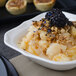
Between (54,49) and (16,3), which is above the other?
(54,49)

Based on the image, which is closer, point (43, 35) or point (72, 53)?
point (72, 53)

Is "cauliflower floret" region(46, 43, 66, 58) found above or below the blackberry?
below

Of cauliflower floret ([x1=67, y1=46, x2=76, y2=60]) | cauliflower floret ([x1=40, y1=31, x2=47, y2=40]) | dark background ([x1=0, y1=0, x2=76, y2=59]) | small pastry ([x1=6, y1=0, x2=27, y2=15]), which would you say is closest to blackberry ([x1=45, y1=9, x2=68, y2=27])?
cauliflower floret ([x1=40, y1=31, x2=47, y2=40])

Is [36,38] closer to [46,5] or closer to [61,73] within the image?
[61,73]

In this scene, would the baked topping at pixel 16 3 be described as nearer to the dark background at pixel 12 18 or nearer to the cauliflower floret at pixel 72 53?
the dark background at pixel 12 18

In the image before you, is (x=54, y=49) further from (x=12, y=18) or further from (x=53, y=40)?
(x=12, y=18)

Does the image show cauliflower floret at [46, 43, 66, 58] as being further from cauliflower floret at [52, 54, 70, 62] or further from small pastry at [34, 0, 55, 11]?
small pastry at [34, 0, 55, 11]

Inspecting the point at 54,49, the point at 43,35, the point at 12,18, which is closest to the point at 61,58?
the point at 54,49

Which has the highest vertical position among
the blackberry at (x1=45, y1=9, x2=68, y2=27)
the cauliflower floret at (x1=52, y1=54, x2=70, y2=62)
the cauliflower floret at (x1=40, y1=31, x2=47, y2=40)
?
the blackberry at (x1=45, y1=9, x2=68, y2=27)
